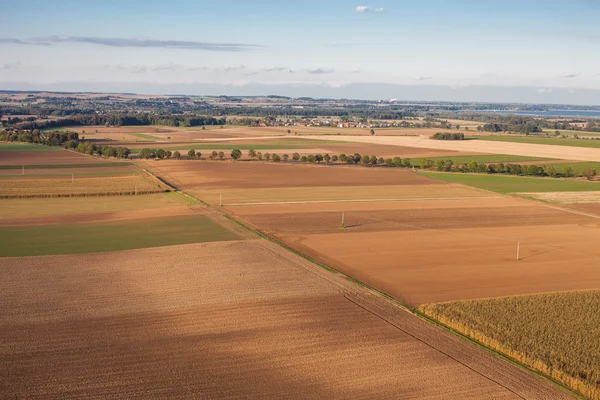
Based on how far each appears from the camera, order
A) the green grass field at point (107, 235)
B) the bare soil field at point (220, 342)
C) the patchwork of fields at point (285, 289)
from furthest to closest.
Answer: the green grass field at point (107, 235) → the patchwork of fields at point (285, 289) → the bare soil field at point (220, 342)

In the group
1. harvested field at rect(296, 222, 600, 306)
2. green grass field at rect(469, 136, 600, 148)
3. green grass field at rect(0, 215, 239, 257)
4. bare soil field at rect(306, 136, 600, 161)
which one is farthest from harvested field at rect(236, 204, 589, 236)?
green grass field at rect(469, 136, 600, 148)

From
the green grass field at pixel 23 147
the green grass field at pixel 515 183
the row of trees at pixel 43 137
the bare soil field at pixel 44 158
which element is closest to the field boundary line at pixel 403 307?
the green grass field at pixel 515 183

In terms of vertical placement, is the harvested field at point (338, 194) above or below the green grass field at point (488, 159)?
below

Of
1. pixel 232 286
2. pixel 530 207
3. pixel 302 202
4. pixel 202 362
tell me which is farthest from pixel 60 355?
pixel 530 207

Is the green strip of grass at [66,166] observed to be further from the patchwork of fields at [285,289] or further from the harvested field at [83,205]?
the harvested field at [83,205]

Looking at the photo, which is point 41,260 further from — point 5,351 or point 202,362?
point 202,362

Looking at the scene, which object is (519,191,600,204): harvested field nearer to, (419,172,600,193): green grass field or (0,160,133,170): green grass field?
(419,172,600,193): green grass field

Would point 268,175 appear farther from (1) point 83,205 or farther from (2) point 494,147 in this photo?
(2) point 494,147
